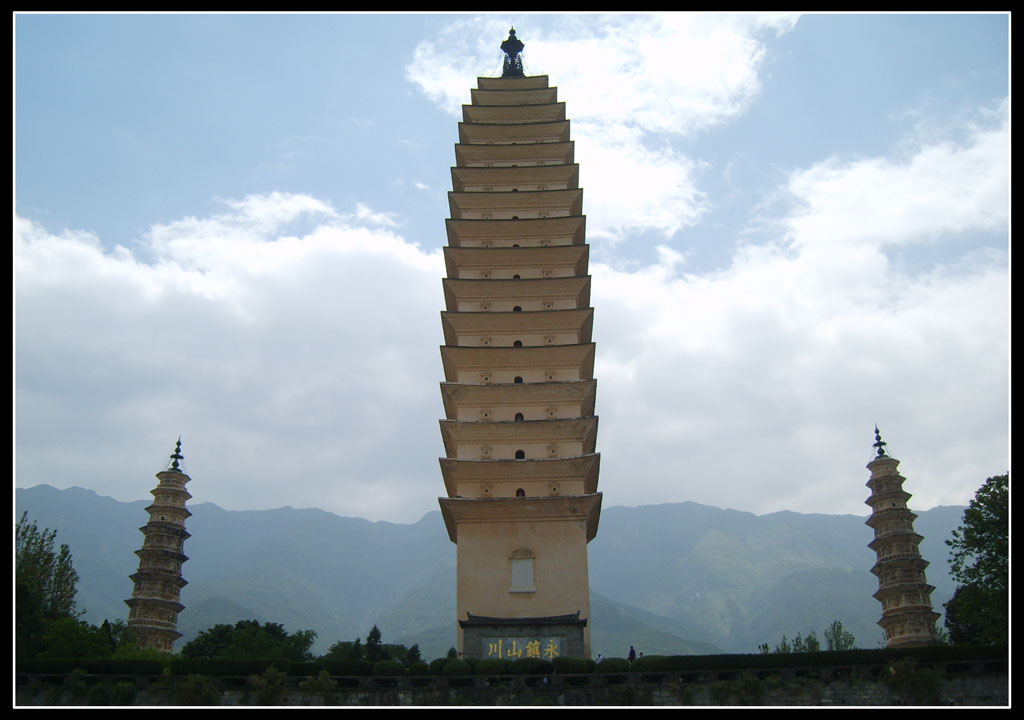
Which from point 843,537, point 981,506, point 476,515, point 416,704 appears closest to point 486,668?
point 416,704

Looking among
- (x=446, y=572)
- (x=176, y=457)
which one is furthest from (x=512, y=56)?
(x=446, y=572)

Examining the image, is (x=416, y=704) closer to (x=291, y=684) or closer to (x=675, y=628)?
(x=291, y=684)

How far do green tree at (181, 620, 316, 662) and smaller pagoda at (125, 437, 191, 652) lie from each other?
1807 millimetres

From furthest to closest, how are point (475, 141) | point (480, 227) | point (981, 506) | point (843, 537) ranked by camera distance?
point (843, 537) → point (475, 141) → point (480, 227) → point (981, 506)

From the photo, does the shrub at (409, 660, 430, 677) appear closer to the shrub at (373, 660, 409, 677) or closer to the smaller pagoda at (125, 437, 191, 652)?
the shrub at (373, 660, 409, 677)

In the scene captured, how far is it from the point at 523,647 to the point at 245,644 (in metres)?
17.7

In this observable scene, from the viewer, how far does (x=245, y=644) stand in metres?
34.5

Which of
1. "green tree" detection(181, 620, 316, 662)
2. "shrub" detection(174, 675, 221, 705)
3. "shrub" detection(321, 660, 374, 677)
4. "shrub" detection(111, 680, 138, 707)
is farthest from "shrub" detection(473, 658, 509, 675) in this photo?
"green tree" detection(181, 620, 316, 662)

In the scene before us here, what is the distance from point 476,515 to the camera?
2400cm

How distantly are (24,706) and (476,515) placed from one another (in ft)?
38.4

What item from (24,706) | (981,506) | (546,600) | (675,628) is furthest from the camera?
(675,628)

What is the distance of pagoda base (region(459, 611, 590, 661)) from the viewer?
21.7 m

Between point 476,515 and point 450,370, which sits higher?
point 450,370

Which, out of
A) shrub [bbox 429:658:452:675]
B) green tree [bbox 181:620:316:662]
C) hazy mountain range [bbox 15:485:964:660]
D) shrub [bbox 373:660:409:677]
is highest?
shrub [bbox 373:660:409:677]
